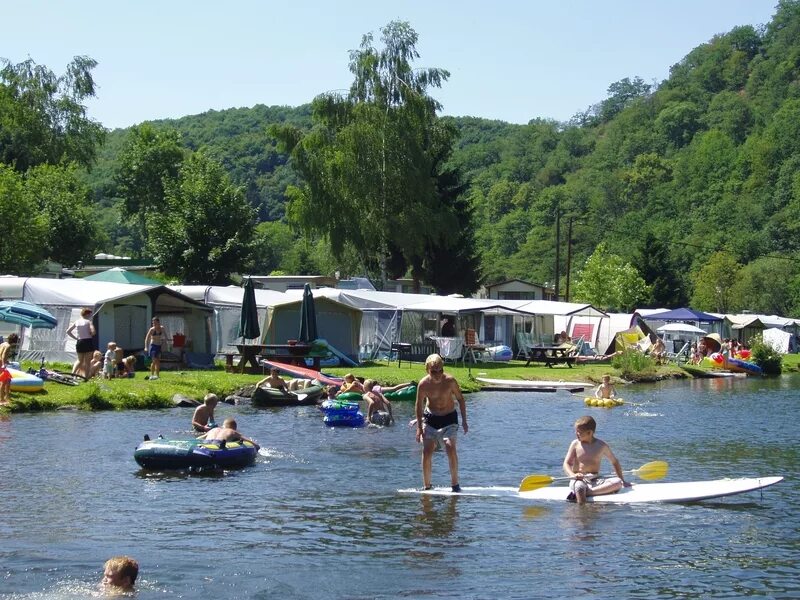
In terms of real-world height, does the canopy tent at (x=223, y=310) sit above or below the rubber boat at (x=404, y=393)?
above

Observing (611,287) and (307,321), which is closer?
(307,321)

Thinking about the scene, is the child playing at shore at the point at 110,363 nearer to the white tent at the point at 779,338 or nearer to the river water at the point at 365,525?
the river water at the point at 365,525

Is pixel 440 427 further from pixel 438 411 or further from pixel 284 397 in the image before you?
pixel 284 397

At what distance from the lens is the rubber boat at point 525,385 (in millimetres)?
38969

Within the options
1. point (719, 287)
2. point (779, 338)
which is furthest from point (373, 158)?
point (719, 287)

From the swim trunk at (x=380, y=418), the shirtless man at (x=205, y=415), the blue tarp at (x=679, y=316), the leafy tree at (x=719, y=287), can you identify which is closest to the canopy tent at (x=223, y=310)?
the swim trunk at (x=380, y=418)

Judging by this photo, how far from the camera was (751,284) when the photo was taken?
344 feet

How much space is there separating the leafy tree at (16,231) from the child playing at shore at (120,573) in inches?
1775

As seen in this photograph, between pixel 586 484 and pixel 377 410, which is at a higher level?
pixel 377 410

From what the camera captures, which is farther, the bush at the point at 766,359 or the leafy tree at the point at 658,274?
the leafy tree at the point at 658,274

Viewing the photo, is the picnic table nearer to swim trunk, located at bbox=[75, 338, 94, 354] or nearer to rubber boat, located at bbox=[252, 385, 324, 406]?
rubber boat, located at bbox=[252, 385, 324, 406]

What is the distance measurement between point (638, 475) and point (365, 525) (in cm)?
500

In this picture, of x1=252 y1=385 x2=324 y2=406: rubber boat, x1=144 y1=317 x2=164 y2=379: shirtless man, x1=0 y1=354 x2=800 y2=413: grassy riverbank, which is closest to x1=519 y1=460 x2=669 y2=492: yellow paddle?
x1=0 y1=354 x2=800 y2=413: grassy riverbank

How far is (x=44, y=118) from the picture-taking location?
7875 cm
